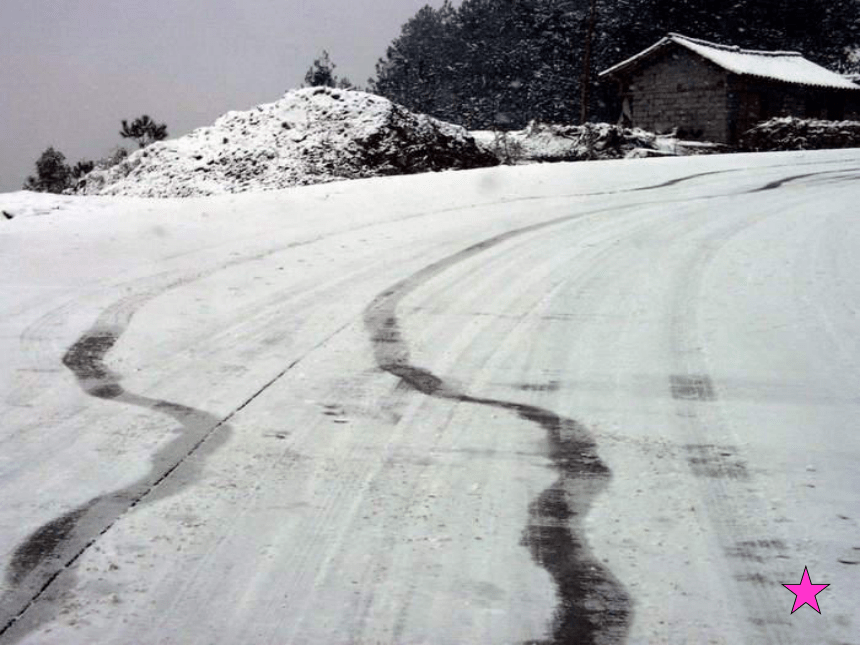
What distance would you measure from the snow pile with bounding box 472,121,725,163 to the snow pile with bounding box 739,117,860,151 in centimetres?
207

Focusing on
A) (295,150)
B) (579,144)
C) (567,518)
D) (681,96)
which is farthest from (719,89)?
(567,518)

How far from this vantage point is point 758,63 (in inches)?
1305

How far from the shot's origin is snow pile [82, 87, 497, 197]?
13.9 metres

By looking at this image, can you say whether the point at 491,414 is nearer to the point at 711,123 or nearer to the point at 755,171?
the point at 755,171

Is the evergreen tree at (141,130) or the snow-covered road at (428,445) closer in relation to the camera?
the snow-covered road at (428,445)

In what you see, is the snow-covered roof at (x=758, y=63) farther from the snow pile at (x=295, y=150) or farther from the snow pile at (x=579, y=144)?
the snow pile at (x=295, y=150)

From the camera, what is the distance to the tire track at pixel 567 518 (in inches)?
77.7

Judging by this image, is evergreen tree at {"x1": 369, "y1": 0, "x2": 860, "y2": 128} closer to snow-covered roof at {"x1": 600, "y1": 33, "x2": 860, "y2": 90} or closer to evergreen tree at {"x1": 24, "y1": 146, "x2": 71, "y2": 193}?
snow-covered roof at {"x1": 600, "y1": 33, "x2": 860, "y2": 90}

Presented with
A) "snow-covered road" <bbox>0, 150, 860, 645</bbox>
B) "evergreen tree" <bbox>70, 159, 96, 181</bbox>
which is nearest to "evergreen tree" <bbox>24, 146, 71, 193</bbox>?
"evergreen tree" <bbox>70, 159, 96, 181</bbox>

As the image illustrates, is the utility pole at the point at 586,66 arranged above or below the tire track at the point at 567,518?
above

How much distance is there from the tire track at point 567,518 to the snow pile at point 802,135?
69.6 ft

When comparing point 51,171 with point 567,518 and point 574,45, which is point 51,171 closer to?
point 574,45

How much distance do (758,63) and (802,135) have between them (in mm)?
11979

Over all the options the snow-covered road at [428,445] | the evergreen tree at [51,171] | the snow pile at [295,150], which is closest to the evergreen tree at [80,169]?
the evergreen tree at [51,171]
